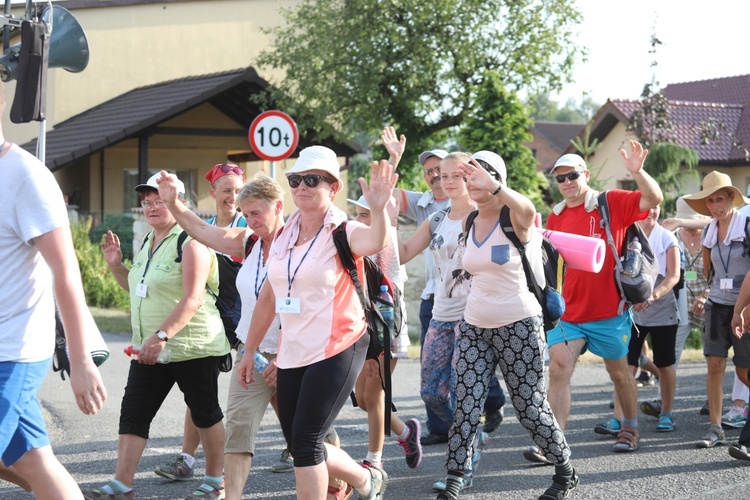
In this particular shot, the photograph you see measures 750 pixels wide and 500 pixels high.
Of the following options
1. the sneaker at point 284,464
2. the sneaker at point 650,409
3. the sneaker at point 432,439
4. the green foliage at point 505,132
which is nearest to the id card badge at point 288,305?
the sneaker at point 284,464

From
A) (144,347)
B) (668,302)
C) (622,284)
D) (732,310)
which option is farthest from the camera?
(668,302)

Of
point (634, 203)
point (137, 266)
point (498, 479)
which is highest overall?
point (634, 203)

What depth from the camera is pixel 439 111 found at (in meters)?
23.4

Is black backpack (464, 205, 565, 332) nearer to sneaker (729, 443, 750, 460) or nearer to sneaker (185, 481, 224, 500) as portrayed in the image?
sneaker (729, 443, 750, 460)

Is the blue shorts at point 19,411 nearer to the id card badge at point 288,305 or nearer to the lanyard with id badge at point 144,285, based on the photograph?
the id card badge at point 288,305

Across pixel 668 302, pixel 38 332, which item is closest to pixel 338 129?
pixel 668 302

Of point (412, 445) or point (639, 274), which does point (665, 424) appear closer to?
point (639, 274)

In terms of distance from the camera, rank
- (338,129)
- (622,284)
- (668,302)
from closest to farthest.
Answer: (622,284)
(668,302)
(338,129)

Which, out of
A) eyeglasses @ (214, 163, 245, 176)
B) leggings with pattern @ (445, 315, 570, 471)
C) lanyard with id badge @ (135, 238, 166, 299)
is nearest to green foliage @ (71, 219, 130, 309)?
eyeglasses @ (214, 163, 245, 176)

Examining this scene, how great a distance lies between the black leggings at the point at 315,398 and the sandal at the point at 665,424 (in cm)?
425

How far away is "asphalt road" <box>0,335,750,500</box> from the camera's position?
629cm

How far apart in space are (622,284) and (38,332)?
4.50 metres

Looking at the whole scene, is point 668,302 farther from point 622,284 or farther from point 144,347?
point 144,347

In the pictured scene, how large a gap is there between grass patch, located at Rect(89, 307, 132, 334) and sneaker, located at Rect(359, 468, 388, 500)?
985 centimetres
